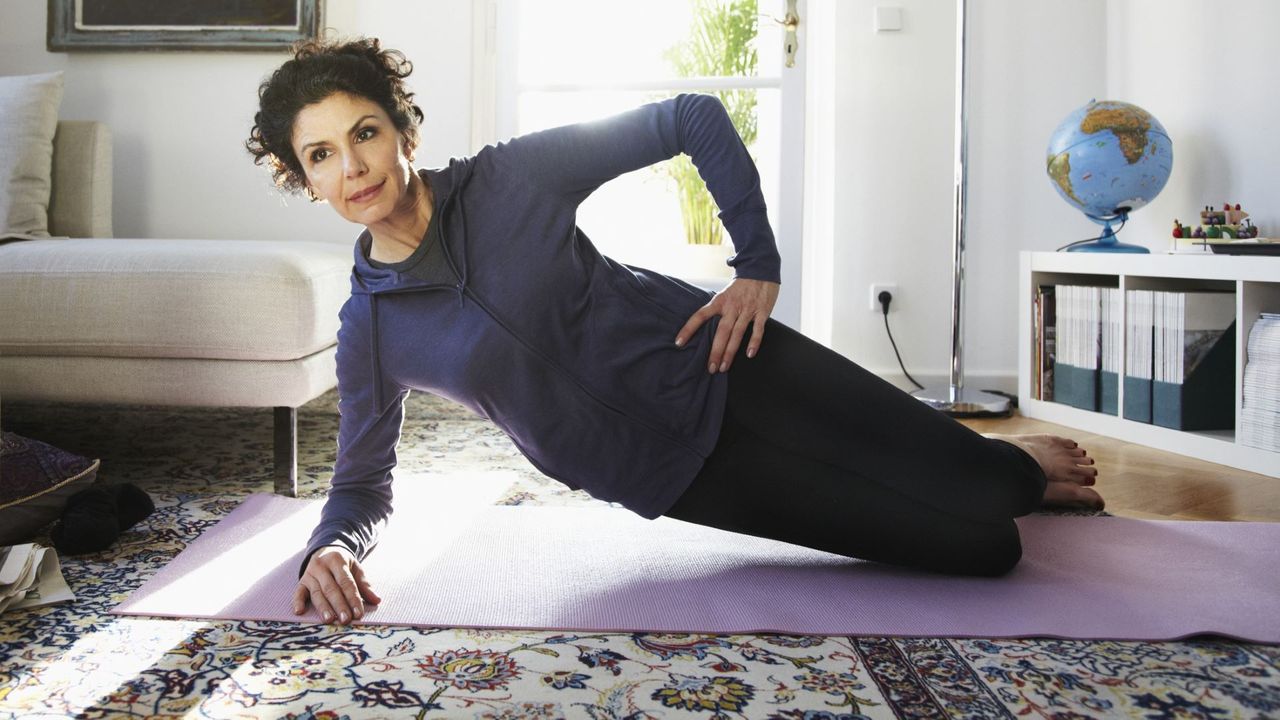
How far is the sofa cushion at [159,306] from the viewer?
6.72 ft

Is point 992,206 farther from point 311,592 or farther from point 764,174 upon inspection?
point 311,592

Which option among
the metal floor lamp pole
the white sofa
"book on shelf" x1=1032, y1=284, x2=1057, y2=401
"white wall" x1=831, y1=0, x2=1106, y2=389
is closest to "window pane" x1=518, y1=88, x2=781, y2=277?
"white wall" x1=831, y1=0, x2=1106, y2=389

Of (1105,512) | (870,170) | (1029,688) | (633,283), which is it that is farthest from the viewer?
(870,170)

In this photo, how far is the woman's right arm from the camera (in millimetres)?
1383

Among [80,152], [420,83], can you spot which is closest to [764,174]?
[420,83]

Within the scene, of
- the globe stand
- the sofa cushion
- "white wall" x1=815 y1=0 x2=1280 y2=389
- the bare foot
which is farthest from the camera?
"white wall" x1=815 y1=0 x2=1280 y2=389

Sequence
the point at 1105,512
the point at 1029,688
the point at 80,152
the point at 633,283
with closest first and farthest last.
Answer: the point at 1029,688 → the point at 633,283 → the point at 1105,512 → the point at 80,152

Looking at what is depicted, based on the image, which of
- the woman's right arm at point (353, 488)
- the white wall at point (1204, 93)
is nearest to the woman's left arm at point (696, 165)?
the woman's right arm at point (353, 488)

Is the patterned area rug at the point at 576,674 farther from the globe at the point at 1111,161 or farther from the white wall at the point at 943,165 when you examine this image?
the white wall at the point at 943,165

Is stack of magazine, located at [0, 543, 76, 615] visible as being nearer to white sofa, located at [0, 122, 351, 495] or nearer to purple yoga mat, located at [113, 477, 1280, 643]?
purple yoga mat, located at [113, 477, 1280, 643]

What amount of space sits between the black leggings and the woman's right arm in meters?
0.42

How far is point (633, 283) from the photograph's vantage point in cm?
150

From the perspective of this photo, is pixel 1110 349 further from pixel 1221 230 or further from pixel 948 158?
pixel 948 158

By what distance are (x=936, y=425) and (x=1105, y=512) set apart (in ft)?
2.16
